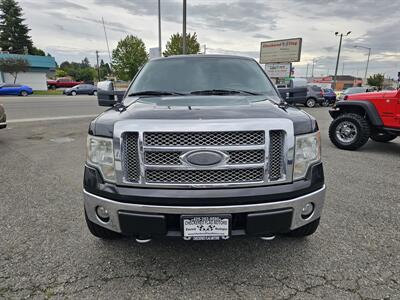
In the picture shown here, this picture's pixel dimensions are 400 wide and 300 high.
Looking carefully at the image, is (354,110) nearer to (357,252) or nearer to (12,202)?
(357,252)

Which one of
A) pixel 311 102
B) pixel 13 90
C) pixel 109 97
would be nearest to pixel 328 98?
pixel 311 102

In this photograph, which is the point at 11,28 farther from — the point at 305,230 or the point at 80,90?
the point at 305,230

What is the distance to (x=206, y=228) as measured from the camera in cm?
208

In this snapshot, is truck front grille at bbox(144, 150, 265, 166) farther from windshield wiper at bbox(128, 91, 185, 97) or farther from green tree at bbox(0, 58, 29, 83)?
green tree at bbox(0, 58, 29, 83)

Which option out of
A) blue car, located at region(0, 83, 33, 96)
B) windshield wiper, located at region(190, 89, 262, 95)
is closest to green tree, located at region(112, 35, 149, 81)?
blue car, located at region(0, 83, 33, 96)

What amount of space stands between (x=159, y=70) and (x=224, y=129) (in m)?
1.87

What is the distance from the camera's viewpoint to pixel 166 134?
2.02 metres

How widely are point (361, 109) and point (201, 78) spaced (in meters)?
5.09

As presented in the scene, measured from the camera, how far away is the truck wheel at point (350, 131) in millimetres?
6629

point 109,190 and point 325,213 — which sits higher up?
point 109,190

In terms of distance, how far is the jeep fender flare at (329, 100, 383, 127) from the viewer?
6.39 metres

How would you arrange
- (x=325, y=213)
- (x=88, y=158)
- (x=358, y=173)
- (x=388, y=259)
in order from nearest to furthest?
(x=88, y=158) → (x=388, y=259) → (x=325, y=213) → (x=358, y=173)

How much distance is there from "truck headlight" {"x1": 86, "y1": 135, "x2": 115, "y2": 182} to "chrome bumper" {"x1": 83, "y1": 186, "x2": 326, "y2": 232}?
0.19 m

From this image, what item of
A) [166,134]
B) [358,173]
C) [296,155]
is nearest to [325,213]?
[296,155]
